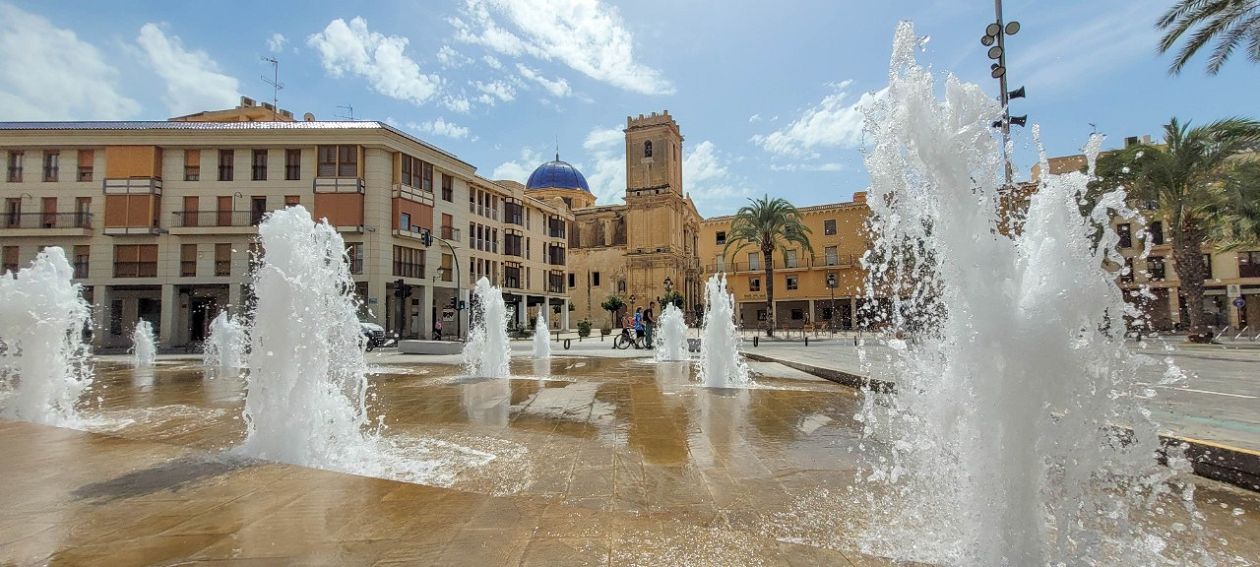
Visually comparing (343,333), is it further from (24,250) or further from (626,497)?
(24,250)

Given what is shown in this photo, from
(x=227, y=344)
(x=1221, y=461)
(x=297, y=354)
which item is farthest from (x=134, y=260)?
(x=1221, y=461)

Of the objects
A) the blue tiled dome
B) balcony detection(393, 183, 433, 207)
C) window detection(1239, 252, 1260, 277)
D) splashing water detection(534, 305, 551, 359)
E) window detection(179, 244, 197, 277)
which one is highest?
the blue tiled dome

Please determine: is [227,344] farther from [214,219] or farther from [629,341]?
[214,219]

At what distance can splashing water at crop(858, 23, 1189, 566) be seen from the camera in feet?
8.71

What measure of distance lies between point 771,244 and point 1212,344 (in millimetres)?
17953

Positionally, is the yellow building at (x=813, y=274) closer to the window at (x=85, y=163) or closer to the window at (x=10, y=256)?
the window at (x=85, y=163)

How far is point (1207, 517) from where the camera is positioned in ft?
10.7

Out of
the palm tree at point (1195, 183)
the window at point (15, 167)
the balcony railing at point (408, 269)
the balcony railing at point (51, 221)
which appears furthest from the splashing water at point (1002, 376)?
the window at point (15, 167)

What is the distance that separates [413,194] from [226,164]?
9.12 m

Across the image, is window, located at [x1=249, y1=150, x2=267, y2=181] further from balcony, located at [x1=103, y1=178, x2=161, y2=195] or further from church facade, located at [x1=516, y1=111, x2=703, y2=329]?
church facade, located at [x1=516, y1=111, x2=703, y2=329]

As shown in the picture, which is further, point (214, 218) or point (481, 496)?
point (214, 218)

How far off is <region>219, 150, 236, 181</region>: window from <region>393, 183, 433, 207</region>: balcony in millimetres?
8118

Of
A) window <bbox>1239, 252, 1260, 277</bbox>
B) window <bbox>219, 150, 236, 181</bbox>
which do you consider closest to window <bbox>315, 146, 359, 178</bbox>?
window <bbox>219, 150, 236, 181</bbox>

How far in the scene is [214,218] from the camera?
30.7 metres
